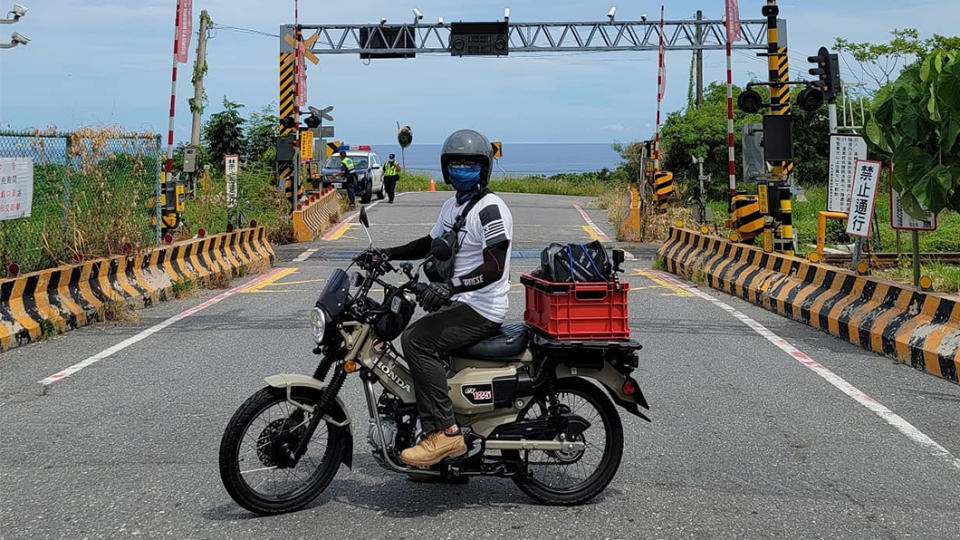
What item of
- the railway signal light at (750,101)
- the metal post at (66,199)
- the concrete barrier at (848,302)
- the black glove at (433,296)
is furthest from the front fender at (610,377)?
the railway signal light at (750,101)

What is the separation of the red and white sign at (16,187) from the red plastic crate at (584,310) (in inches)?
299

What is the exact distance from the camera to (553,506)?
5809mm

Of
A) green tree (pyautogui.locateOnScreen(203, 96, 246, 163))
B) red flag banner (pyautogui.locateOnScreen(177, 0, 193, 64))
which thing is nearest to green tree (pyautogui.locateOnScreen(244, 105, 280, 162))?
green tree (pyautogui.locateOnScreen(203, 96, 246, 163))

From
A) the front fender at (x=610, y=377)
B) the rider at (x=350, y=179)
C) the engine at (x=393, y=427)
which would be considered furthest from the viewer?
the rider at (x=350, y=179)

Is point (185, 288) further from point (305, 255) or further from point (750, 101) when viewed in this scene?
point (750, 101)

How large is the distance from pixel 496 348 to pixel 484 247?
0.52 m

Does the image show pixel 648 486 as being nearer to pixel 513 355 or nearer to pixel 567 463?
pixel 567 463

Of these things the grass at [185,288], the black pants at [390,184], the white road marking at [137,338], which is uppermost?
the black pants at [390,184]

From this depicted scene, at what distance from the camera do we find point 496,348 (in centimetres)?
566

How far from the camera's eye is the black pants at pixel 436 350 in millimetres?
5477

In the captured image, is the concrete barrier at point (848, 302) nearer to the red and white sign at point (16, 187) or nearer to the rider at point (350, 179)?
the red and white sign at point (16, 187)

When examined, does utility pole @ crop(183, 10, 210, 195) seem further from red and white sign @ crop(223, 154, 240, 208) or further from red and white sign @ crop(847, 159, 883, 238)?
red and white sign @ crop(847, 159, 883, 238)

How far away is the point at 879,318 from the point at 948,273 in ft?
12.2

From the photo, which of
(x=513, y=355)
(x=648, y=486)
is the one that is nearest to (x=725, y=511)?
(x=648, y=486)
